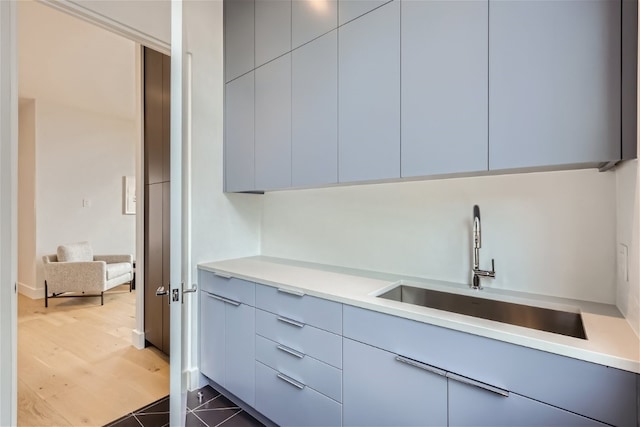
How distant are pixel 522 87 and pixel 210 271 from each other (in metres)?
1.91

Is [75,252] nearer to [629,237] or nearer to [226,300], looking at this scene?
[226,300]

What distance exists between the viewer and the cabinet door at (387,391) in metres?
1.10

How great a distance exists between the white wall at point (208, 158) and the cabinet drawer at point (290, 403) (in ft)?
2.27

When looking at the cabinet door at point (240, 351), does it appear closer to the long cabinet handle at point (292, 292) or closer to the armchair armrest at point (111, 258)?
the long cabinet handle at point (292, 292)

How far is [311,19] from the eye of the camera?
1.76m

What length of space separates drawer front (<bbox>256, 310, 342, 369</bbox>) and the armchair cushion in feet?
12.7

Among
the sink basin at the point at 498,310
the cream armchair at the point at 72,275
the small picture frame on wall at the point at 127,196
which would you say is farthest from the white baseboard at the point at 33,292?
the sink basin at the point at 498,310

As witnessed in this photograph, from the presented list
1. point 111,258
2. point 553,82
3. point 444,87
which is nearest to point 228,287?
point 444,87

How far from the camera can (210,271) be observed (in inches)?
79.0

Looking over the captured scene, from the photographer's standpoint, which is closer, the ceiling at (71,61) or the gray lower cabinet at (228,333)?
the gray lower cabinet at (228,333)

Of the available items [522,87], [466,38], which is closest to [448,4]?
[466,38]

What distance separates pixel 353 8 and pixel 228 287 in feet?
5.64

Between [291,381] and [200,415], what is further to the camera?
[200,415]

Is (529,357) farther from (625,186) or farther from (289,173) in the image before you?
(289,173)
